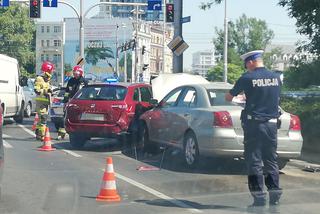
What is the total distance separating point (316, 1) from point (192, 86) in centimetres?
505

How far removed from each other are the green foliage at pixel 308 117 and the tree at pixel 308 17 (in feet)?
4.90

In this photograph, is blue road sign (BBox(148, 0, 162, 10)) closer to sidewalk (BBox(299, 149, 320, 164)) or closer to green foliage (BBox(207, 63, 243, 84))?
sidewalk (BBox(299, 149, 320, 164))

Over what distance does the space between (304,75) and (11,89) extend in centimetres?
931

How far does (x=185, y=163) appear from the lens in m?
11.5

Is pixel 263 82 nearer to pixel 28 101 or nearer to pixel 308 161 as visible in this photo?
pixel 308 161

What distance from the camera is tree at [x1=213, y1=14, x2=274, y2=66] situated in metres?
59.6

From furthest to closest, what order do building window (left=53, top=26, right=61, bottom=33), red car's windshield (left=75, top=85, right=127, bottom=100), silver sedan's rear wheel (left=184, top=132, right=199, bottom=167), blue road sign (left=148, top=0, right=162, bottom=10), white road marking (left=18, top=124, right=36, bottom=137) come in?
1. building window (left=53, top=26, right=61, bottom=33)
2. blue road sign (left=148, top=0, right=162, bottom=10)
3. white road marking (left=18, top=124, right=36, bottom=137)
4. red car's windshield (left=75, top=85, right=127, bottom=100)
5. silver sedan's rear wheel (left=184, top=132, right=199, bottom=167)

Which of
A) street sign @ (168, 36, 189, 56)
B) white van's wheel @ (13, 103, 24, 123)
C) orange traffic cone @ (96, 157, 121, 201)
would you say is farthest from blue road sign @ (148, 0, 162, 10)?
orange traffic cone @ (96, 157, 121, 201)

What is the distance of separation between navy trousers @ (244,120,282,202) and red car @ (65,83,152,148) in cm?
588

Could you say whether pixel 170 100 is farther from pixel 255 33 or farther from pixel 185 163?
pixel 255 33

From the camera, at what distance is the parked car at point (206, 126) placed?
405 inches

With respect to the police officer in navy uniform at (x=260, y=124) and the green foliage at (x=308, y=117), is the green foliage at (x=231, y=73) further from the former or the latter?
the police officer in navy uniform at (x=260, y=124)

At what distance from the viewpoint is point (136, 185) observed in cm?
931

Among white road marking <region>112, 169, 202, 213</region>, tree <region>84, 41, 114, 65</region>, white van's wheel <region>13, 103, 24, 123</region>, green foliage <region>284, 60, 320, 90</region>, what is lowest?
white road marking <region>112, 169, 202, 213</region>
